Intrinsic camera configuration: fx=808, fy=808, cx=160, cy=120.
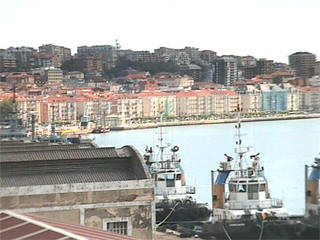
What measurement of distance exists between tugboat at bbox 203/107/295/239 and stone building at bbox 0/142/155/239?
5.22 feet

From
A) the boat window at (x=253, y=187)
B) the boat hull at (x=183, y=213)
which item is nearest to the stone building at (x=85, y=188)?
the boat window at (x=253, y=187)

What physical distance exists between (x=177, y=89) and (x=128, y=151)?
2010 centimetres

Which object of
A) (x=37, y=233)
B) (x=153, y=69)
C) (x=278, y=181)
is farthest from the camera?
(x=153, y=69)

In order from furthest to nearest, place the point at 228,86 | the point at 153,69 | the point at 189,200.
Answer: the point at 153,69 → the point at 228,86 → the point at 189,200

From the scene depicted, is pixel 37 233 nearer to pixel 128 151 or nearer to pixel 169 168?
pixel 128 151

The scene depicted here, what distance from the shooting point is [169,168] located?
511cm

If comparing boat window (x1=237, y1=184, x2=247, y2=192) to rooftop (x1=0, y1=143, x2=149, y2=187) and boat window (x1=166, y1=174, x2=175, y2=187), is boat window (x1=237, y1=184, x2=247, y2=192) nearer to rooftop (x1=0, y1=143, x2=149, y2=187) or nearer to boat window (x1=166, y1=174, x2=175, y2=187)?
boat window (x1=166, y1=174, x2=175, y2=187)

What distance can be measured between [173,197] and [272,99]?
13.0 m

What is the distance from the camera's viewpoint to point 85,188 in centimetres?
190

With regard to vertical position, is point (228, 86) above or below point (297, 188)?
above

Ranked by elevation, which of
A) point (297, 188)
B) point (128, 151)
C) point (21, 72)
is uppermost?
point (21, 72)

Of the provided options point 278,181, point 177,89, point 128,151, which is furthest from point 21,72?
point 128,151

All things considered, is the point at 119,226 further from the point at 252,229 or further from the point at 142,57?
the point at 142,57

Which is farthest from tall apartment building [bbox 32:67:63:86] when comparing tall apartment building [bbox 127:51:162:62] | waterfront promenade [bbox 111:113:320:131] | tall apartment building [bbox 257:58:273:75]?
tall apartment building [bbox 257:58:273:75]
